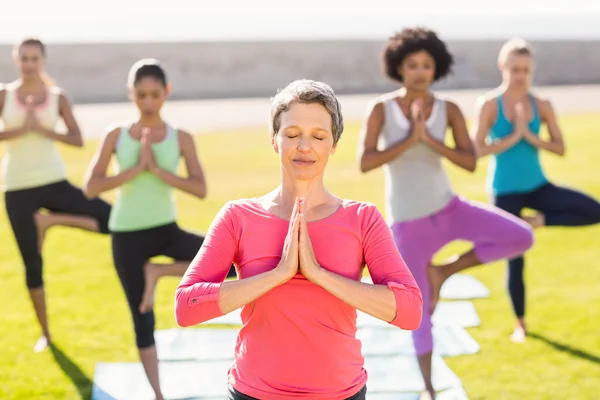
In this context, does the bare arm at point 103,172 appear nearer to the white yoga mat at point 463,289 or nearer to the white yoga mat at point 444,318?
the white yoga mat at point 444,318

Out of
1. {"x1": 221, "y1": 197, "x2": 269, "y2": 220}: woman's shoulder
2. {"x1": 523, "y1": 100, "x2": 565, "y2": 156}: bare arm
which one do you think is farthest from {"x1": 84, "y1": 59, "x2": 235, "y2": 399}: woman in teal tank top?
{"x1": 523, "y1": 100, "x2": 565, "y2": 156}: bare arm

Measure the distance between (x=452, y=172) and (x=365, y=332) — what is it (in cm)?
753

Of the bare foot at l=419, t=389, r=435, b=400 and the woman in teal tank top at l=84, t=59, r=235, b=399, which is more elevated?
the woman in teal tank top at l=84, t=59, r=235, b=399

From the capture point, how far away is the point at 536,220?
5.53 meters

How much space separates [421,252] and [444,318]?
1.95 m

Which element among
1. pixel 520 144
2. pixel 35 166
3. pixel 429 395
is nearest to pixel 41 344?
pixel 35 166

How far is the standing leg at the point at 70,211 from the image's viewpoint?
18.4 feet

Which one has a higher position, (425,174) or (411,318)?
(411,318)

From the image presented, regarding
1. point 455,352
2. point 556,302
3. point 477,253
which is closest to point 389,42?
point 477,253

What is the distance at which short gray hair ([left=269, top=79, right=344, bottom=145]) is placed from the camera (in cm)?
247

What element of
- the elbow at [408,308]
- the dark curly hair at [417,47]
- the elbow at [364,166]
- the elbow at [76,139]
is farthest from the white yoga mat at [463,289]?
the elbow at [408,308]

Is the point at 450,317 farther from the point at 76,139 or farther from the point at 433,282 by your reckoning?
the point at 76,139

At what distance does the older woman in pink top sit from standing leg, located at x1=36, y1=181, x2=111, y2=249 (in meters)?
3.27

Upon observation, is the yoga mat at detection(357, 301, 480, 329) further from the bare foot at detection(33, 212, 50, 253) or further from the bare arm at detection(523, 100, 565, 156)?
the bare foot at detection(33, 212, 50, 253)
